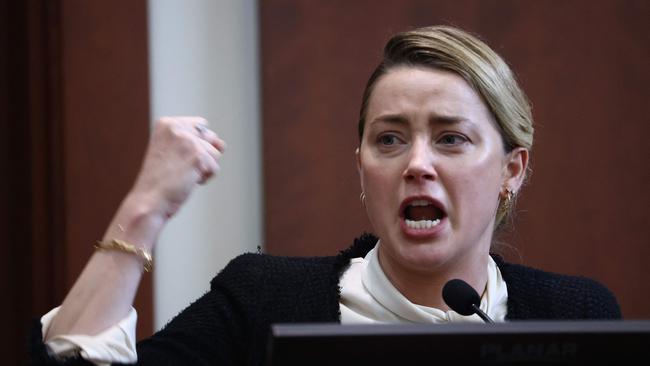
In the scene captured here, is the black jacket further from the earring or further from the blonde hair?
the blonde hair

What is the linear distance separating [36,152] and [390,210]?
4.40 feet

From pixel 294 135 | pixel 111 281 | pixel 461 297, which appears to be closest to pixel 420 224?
pixel 461 297

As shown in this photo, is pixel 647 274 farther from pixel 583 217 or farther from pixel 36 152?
pixel 36 152

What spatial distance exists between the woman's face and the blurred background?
0.95 metres

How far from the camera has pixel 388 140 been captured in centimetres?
177

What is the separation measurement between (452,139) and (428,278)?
0.83 feet

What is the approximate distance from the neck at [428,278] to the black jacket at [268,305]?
0.35 ft

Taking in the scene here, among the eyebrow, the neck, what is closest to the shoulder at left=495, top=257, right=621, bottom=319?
the neck

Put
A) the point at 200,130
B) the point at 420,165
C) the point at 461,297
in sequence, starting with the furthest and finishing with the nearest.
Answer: the point at 420,165 < the point at 200,130 < the point at 461,297

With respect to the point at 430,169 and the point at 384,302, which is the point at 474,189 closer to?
the point at 430,169

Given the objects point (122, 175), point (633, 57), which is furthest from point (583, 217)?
point (122, 175)

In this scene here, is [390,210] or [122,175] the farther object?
[122,175]

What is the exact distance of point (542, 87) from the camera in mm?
2740

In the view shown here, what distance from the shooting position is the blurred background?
2.69 m
